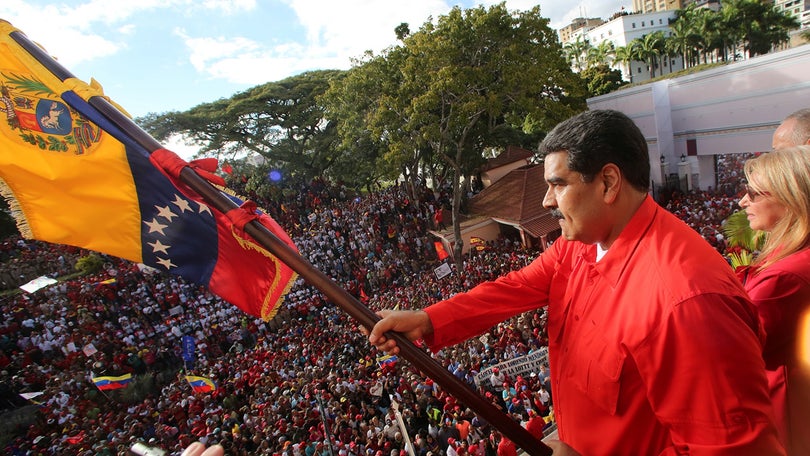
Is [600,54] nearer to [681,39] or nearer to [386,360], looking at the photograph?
[681,39]

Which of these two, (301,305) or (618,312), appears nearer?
(618,312)

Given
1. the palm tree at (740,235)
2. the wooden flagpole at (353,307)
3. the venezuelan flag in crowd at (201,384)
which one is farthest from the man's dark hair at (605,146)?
the venezuelan flag in crowd at (201,384)

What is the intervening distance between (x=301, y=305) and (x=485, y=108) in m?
10.1

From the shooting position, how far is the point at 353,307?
195cm

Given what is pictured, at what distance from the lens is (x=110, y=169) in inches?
120

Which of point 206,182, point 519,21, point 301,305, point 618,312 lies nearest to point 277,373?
point 301,305

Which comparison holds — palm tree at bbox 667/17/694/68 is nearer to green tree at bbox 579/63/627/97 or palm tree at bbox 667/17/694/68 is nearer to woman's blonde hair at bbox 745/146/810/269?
green tree at bbox 579/63/627/97

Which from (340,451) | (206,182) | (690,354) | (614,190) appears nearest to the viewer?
(690,354)

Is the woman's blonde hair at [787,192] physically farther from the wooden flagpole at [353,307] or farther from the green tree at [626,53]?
the green tree at [626,53]

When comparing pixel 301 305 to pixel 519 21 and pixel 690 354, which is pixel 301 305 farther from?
pixel 690 354

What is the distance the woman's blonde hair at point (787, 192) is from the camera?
1.77m

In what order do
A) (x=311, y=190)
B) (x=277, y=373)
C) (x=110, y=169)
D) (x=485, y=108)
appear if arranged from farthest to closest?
(x=311, y=190) → (x=485, y=108) → (x=277, y=373) → (x=110, y=169)

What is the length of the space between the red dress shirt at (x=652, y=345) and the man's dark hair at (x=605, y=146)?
17 cm

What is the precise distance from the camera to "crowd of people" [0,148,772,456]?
24.9 ft
